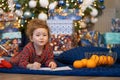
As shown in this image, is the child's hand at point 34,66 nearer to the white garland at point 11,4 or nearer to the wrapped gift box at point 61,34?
the wrapped gift box at point 61,34

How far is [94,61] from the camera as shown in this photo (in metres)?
2.01

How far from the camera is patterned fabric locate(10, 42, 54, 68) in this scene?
1.99 meters

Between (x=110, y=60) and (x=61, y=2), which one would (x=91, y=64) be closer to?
(x=110, y=60)

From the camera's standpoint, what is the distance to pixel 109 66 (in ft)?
6.76

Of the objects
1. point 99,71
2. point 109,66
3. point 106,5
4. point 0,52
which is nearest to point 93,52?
point 109,66

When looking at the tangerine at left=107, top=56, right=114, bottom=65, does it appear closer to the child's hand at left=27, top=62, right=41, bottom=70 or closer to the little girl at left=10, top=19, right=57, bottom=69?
the little girl at left=10, top=19, right=57, bottom=69

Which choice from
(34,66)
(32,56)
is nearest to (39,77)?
(34,66)

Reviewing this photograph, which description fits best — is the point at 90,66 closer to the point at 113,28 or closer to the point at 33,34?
the point at 33,34

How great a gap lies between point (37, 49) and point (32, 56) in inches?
2.2

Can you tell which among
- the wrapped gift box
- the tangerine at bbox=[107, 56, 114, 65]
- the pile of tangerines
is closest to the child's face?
the pile of tangerines

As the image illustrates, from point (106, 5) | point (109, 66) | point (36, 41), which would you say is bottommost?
point (109, 66)

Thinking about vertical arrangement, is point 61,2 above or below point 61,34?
above

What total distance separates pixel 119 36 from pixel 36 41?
147cm

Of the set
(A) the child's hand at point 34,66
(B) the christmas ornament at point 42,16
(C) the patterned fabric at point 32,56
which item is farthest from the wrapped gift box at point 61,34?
(A) the child's hand at point 34,66
